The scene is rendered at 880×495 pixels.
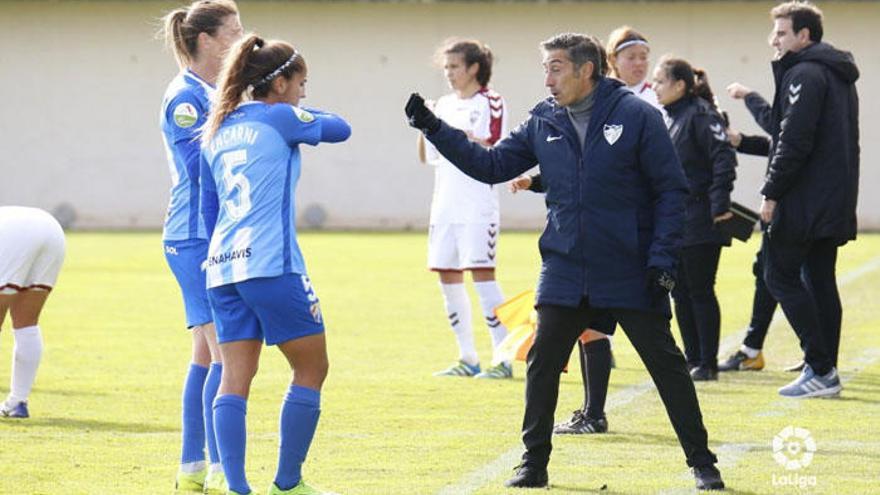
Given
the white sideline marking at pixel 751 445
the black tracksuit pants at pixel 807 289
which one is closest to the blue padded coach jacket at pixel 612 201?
the white sideline marking at pixel 751 445

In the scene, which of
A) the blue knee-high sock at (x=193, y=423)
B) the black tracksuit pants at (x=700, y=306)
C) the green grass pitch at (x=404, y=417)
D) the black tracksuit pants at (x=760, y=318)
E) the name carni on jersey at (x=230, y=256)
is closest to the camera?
the name carni on jersey at (x=230, y=256)

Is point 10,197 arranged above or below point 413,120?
below

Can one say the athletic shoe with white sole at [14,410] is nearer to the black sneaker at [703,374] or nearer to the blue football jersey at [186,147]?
the blue football jersey at [186,147]

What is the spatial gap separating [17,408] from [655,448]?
11.5ft

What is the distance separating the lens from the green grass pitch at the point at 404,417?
23.9 feet

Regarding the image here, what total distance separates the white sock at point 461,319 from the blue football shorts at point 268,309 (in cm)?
468

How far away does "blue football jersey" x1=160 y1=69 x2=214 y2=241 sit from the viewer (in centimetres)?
693

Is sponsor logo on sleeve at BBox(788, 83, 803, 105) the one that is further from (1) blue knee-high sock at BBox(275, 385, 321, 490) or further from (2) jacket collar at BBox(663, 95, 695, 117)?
(1) blue knee-high sock at BBox(275, 385, 321, 490)

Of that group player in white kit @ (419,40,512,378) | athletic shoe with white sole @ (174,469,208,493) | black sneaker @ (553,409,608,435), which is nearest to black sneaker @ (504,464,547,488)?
athletic shoe with white sole @ (174,469,208,493)

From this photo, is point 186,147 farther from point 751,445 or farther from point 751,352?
point 751,352

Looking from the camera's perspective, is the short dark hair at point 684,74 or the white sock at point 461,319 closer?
the short dark hair at point 684,74

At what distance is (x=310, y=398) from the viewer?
21.4 feet

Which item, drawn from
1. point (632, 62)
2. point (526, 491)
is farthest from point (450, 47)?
point (526, 491)

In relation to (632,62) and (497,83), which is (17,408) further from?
(497,83)
